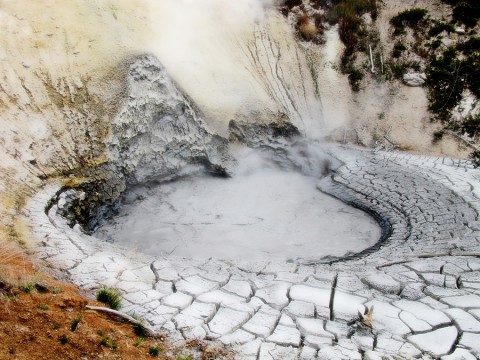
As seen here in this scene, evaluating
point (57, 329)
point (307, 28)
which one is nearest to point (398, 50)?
point (307, 28)

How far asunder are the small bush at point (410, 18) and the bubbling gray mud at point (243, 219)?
189 inches

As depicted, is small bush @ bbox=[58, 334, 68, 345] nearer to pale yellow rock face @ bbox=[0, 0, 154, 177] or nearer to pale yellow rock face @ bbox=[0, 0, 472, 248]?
pale yellow rock face @ bbox=[0, 0, 472, 248]

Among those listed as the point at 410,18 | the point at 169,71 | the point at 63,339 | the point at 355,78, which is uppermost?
the point at 410,18

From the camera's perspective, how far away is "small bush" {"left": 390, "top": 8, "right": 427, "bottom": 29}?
10.2 m

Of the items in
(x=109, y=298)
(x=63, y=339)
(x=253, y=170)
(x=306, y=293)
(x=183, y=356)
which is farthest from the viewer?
(x=253, y=170)

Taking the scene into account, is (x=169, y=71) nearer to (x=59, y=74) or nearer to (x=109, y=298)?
(x=59, y=74)

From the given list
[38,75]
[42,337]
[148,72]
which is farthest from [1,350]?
[148,72]

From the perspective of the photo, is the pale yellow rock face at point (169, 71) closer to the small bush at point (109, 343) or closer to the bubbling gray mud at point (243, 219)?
the bubbling gray mud at point (243, 219)

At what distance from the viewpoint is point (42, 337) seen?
257cm

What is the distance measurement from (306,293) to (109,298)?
166 centimetres

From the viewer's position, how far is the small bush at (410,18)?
10234 mm

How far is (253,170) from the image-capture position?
8.48m

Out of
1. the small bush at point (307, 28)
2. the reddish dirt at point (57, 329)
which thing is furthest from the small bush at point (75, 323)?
the small bush at point (307, 28)

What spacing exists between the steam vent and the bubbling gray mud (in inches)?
1.5
